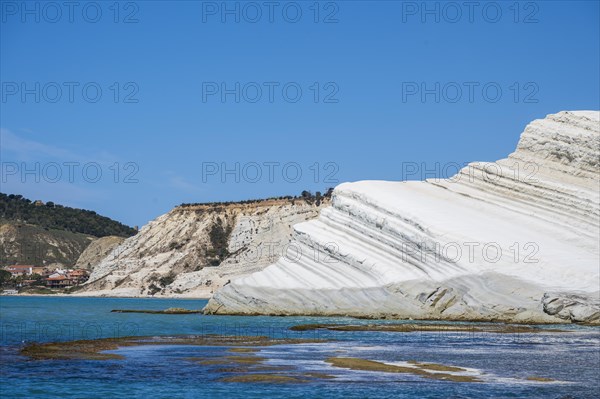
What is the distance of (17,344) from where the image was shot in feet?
112

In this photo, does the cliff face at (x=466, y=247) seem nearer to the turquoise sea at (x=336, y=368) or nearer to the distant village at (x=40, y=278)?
the turquoise sea at (x=336, y=368)

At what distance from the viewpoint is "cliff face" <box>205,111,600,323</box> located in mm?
51625

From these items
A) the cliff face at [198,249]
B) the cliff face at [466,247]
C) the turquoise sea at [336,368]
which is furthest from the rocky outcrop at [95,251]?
the turquoise sea at [336,368]

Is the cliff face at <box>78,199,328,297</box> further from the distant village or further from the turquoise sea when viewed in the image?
the turquoise sea

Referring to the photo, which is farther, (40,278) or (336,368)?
(40,278)

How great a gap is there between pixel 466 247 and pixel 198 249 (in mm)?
76624

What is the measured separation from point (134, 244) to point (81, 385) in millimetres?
113422

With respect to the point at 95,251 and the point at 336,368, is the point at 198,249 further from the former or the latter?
the point at 336,368

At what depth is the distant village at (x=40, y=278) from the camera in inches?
5719

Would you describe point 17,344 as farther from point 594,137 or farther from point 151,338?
point 594,137

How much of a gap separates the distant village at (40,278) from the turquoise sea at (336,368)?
4152 inches

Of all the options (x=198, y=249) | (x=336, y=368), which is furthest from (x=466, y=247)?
(x=198, y=249)

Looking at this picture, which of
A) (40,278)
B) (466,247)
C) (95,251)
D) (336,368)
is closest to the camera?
(336,368)

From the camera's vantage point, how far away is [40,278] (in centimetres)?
15175
